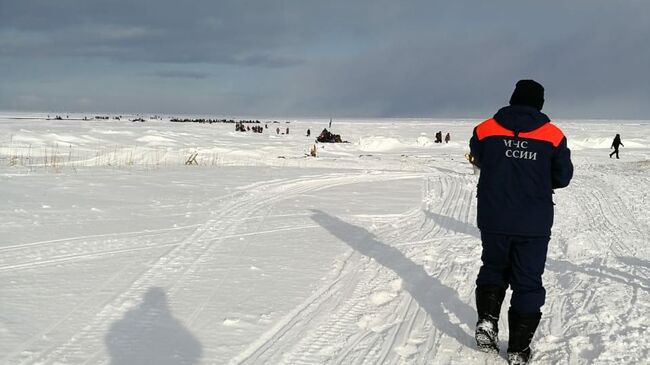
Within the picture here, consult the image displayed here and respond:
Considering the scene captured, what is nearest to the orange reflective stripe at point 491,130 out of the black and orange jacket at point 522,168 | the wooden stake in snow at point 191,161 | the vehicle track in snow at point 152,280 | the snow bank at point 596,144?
the black and orange jacket at point 522,168

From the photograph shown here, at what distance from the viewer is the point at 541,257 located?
371 centimetres

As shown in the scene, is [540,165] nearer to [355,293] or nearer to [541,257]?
[541,257]

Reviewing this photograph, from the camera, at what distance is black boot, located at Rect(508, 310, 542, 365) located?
3.74 m

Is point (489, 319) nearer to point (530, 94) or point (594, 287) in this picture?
point (530, 94)

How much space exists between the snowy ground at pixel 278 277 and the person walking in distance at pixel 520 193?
0.47 metres

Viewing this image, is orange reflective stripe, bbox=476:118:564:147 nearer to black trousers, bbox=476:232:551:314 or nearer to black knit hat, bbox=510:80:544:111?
black knit hat, bbox=510:80:544:111

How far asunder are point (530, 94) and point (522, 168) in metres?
0.49

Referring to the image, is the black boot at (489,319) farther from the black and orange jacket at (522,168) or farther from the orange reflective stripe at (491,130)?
the orange reflective stripe at (491,130)

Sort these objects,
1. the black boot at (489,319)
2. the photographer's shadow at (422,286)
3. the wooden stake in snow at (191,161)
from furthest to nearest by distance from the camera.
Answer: the wooden stake in snow at (191,161) → the photographer's shadow at (422,286) → the black boot at (489,319)

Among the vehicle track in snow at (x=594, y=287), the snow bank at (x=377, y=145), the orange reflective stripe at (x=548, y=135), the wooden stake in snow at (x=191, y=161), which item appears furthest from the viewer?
the snow bank at (x=377, y=145)

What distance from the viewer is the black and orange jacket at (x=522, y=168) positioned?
3578mm

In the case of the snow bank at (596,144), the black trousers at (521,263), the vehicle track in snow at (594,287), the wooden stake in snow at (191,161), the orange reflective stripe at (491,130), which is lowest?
the vehicle track in snow at (594,287)

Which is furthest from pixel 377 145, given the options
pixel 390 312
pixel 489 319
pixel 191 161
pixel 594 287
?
pixel 489 319

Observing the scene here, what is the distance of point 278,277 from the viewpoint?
5.68 m
